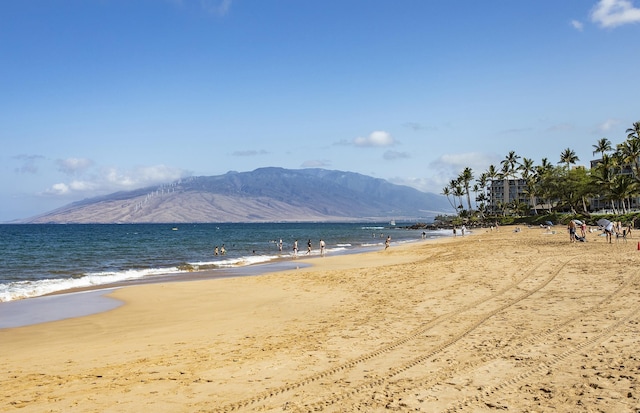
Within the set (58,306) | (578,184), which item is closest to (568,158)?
(578,184)

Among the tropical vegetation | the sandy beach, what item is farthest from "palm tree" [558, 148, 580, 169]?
the sandy beach

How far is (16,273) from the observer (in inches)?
1328

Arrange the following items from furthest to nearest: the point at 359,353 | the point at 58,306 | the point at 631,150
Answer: the point at 631,150 → the point at 58,306 → the point at 359,353

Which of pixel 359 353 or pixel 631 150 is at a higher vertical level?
pixel 631 150

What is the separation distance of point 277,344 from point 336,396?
371 centimetres

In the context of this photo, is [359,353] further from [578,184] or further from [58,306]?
[578,184]

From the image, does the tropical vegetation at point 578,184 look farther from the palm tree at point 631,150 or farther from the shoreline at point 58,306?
the shoreline at point 58,306

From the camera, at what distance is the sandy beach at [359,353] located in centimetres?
691

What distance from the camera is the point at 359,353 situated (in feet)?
30.4

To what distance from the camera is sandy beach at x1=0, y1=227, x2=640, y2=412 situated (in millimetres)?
6910

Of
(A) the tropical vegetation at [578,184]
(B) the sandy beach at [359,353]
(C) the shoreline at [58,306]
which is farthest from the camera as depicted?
(A) the tropical vegetation at [578,184]

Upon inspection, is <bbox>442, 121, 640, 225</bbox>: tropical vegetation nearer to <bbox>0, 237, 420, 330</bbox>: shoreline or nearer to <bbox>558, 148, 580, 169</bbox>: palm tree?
<bbox>558, 148, 580, 169</bbox>: palm tree

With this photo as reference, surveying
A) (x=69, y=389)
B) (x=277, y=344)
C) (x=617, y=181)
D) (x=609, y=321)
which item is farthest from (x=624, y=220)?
Answer: (x=69, y=389)

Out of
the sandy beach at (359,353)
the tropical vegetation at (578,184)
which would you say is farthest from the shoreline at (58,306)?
the tropical vegetation at (578,184)
